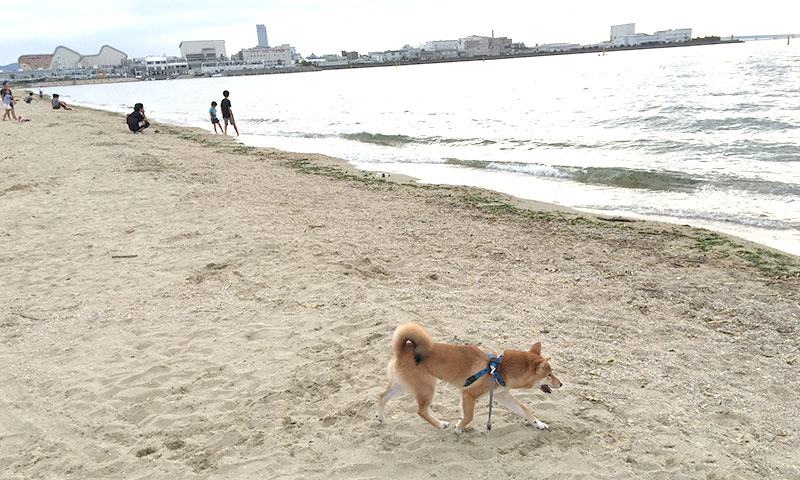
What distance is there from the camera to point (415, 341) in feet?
10.8

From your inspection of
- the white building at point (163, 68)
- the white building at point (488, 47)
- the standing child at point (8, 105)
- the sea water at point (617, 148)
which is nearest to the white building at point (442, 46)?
the white building at point (488, 47)

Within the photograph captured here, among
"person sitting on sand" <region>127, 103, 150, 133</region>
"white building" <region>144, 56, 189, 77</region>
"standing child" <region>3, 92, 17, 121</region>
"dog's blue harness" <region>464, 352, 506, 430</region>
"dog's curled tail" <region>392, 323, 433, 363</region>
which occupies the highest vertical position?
"white building" <region>144, 56, 189, 77</region>

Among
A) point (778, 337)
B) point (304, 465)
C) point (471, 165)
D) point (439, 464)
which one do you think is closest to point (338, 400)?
point (304, 465)

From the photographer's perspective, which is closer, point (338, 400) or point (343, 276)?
point (338, 400)

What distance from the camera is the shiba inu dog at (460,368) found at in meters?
3.31

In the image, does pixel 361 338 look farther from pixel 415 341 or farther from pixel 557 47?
pixel 557 47

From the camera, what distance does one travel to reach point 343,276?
612 cm

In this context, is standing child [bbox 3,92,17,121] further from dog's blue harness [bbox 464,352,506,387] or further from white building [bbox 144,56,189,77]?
white building [bbox 144,56,189,77]

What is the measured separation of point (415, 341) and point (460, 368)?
35cm

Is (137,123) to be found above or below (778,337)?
above

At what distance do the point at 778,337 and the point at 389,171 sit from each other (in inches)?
452

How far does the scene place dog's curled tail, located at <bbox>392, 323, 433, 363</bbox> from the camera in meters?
3.30

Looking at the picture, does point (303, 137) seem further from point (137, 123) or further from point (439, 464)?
A: point (439, 464)

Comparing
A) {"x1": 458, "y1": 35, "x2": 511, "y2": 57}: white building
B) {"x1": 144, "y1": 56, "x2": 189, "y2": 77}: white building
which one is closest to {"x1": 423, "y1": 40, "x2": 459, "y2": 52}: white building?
{"x1": 458, "y1": 35, "x2": 511, "y2": 57}: white building
